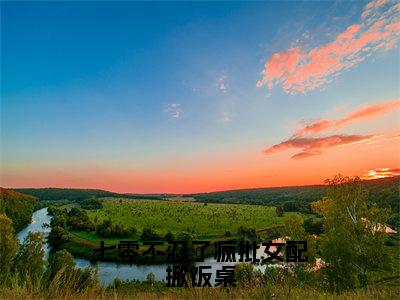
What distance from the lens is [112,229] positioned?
489ft

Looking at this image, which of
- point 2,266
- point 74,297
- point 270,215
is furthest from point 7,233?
point 270,215

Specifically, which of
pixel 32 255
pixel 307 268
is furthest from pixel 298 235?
pixel 32 255

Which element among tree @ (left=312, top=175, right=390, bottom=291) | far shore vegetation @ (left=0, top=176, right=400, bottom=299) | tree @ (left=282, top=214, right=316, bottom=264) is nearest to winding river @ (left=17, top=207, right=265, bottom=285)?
far shore vegetation @ (left=0, top=176, right=400, bottom=299)

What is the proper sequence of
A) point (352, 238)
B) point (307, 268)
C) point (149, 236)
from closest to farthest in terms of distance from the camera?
point (352, 238) < point (307, 268) < point (149, 236)

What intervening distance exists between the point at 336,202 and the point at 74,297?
35.5 metres

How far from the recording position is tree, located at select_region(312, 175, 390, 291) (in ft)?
109

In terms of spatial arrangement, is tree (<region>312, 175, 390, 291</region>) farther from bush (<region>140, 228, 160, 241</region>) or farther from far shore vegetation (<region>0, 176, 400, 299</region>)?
bush (<region>140, 228, 160, 241</region>)

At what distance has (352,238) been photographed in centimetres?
3391

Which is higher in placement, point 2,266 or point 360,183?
point 360,183

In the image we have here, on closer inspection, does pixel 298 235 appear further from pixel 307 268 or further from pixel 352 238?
pixel 352 238

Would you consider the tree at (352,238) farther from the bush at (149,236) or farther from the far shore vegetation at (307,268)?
the bush at (149,236)

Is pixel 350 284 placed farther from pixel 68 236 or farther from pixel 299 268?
pixel 68 236

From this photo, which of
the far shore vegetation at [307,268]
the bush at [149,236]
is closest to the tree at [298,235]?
the far shore vegetation at [307,268]

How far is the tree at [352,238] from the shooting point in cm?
3338
